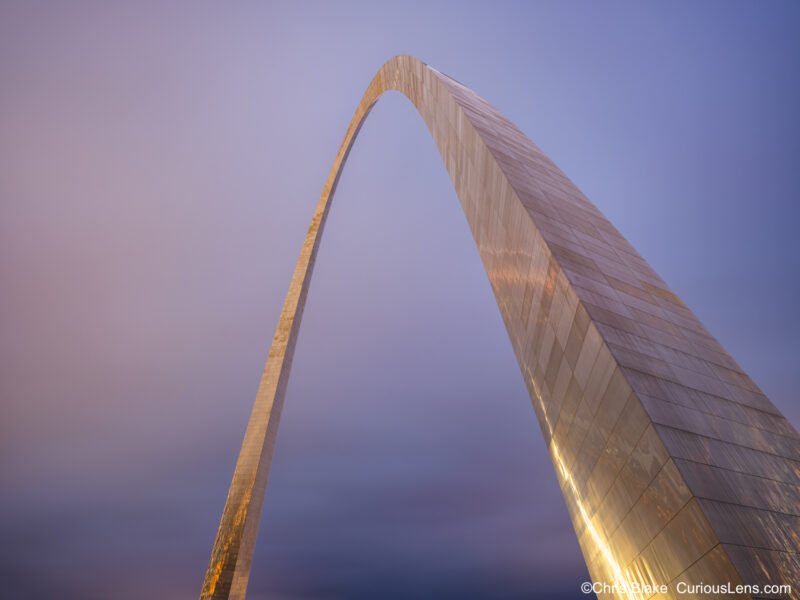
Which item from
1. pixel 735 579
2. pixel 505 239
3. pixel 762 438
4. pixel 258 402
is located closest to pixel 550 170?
pixel 505 239

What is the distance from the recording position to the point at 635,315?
602 centimetres

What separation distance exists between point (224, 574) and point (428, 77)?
16.9 m

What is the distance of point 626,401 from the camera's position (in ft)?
15.6

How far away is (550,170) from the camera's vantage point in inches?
387

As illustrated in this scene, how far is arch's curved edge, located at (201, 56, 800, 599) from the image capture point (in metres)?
3.98

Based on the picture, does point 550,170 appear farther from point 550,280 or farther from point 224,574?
point 224,574

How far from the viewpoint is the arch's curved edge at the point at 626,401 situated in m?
3.98

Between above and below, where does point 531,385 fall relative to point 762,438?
above

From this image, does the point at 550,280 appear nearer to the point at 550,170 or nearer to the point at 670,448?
the point at 670,448

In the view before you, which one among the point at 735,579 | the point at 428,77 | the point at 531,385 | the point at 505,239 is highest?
the point at 428,77

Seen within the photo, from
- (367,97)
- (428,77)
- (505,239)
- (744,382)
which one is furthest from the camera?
(367,97)

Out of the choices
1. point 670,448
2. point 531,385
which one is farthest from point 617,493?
point 531,385

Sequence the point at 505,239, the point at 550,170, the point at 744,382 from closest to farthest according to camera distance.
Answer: the point at 744,382
the point at 505,239
the point at 550,170

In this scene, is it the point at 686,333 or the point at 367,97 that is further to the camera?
the point at 367,97
